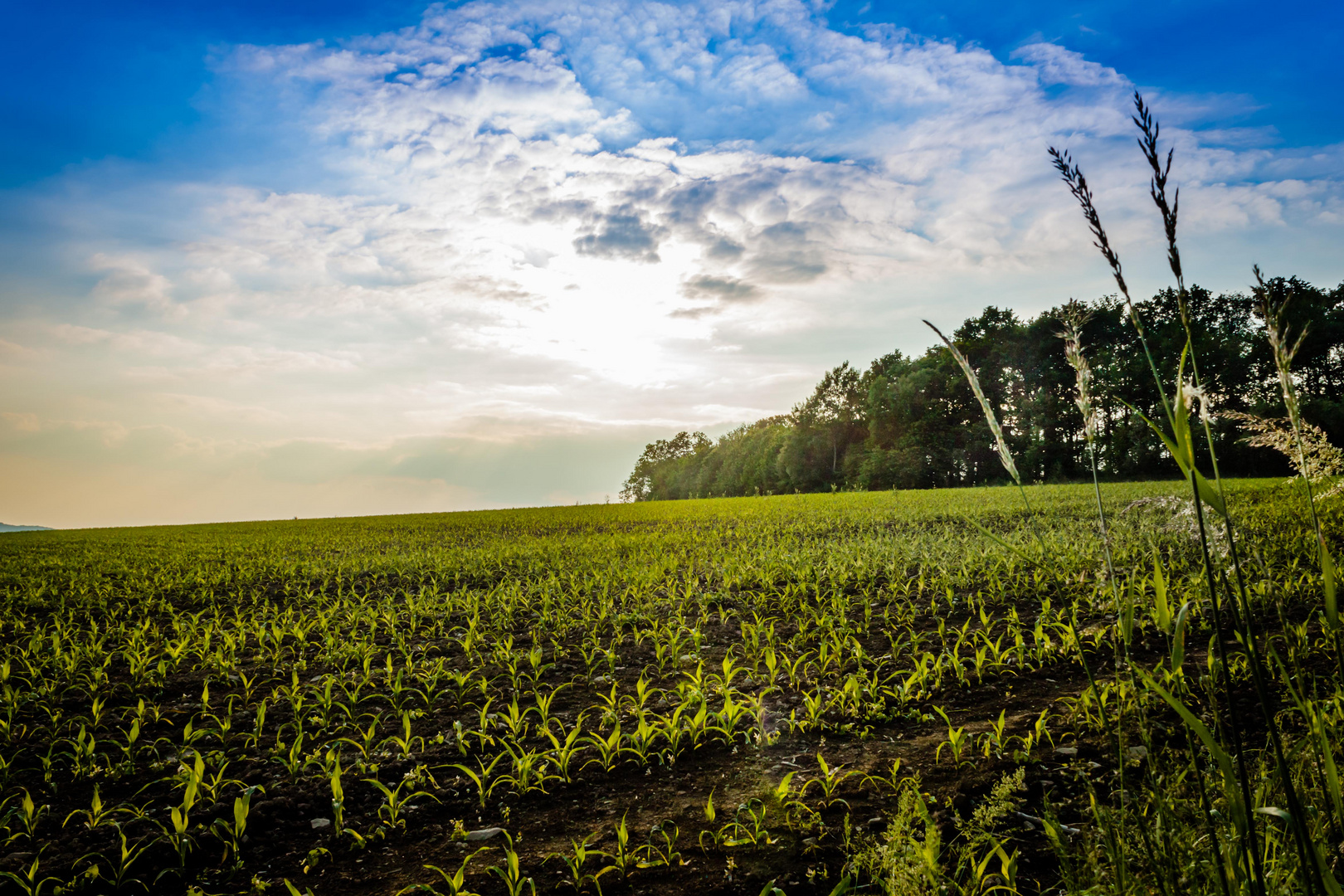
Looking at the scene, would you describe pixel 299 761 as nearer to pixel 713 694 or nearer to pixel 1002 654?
pixel 713 694

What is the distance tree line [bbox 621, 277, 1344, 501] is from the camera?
95.3 ft

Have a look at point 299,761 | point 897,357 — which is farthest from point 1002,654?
point 897,357

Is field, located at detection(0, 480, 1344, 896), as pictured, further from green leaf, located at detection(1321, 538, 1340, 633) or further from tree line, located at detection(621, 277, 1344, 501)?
tree line, located at detection(621, 277, 1344, 501)

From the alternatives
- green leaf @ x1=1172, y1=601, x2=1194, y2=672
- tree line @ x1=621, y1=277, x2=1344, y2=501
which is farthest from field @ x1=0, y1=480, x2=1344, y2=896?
tree line @ x1=621, y1=277, x2=1344, y2=501

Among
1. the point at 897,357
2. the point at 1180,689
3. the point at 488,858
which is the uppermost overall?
the point at 897,357

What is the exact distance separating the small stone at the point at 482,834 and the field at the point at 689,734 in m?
0.02

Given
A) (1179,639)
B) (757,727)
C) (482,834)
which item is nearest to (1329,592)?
(1179,639)

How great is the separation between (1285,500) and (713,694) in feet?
39.9

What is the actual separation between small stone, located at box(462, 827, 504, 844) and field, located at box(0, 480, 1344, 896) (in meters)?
0.02

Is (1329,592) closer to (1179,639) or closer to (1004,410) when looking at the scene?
(1179,639)

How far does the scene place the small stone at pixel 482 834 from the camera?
278 cm

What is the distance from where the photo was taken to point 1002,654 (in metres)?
4.41

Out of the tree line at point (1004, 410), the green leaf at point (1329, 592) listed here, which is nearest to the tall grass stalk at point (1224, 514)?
the green leaf at point (1329, 592)

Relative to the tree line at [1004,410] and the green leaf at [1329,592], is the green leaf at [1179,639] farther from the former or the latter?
the tree line at [1004,410]
